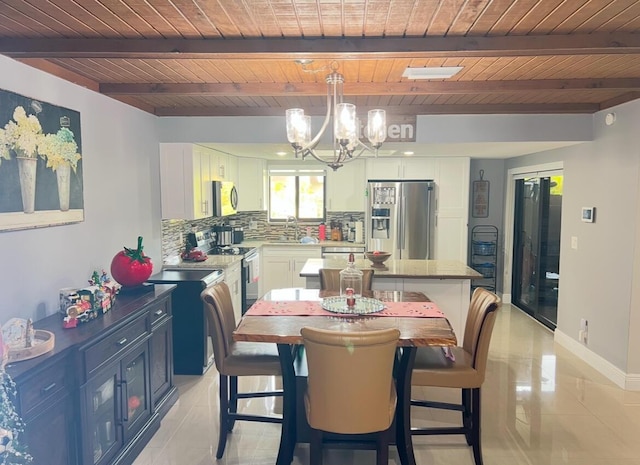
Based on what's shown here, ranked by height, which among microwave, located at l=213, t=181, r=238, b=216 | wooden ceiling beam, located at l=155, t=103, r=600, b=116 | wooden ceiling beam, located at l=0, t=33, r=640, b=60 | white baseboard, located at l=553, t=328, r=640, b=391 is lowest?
white baseboard, located at l=553, t=328, r=640, b=391

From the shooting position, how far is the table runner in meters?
2.82

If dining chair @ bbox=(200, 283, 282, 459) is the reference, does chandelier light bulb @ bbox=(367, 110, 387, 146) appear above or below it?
above

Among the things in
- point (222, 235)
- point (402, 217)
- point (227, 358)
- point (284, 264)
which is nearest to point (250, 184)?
point (222, 235)

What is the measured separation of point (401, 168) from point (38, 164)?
4.54 metres

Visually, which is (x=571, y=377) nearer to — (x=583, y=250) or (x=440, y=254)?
(x=583, y=250)

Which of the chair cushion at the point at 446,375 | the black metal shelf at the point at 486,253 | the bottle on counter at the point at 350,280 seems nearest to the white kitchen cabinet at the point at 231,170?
the bottle on counter at the point at 350,280

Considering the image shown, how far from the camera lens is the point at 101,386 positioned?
2361 millimetres

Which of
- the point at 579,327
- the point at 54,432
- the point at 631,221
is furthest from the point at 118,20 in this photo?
the point at 579,327

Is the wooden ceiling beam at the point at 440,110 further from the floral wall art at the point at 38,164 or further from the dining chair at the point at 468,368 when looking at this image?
the dining chair at the point at 468,368

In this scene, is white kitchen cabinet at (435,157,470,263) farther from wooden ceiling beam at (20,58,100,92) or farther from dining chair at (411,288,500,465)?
wooden ceiling beam at (20,58,100,92)

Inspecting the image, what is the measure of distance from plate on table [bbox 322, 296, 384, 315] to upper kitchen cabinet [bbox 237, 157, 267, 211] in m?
3.42

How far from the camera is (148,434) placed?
2.91m

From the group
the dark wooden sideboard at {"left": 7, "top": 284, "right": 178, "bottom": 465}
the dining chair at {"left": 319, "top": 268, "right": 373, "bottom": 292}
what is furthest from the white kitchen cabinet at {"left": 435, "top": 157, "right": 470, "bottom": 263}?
the dark wooden sideboard at {"left": 7, "top": 284, "right": 178, "bottom": 465}

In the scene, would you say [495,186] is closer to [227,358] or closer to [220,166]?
[220,166]
